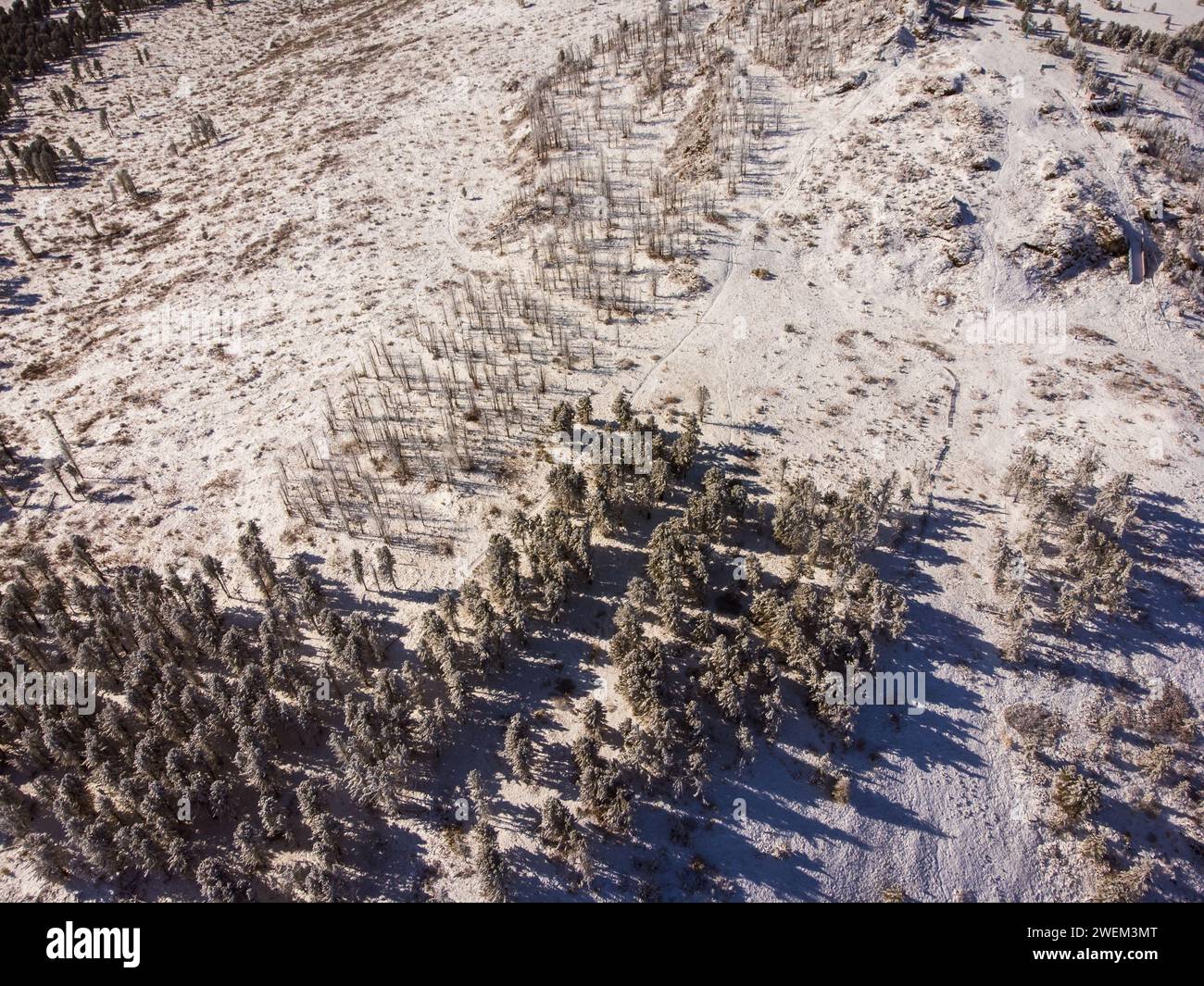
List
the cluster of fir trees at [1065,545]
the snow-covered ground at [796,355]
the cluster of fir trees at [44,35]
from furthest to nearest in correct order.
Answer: the cluster of fir trees at [44,35] < the cluster of fir trees at [1065,545] < the snow-covered ground at [796,355]

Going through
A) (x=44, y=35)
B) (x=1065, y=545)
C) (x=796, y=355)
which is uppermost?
(x=44, y=35)

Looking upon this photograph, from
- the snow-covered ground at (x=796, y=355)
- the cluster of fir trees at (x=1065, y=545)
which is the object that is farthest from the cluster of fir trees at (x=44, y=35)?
the cluster of fir trees at (x=1065, y=545)

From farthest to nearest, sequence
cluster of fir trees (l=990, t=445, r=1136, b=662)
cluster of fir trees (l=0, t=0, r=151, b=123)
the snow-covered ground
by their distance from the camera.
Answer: cluster of fir trees (l=0, t=0, r=151, b=123)
cluster of fir trees (l=990, t=445, r=1136, b=662)
the snow-covered ground

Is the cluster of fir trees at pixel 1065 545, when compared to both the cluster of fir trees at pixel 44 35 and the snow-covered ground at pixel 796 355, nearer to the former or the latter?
the snow-covered ground at pixel 796 355

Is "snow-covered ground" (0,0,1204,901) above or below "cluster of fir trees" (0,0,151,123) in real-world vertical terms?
below

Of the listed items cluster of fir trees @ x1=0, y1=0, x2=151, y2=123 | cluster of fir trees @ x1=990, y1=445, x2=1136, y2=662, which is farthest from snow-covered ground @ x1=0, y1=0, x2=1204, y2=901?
cluster of fir trees @ x1=0, y1=0, x2=151, y2=123

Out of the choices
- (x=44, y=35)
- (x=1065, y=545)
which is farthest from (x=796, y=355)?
(x=44, y=35)

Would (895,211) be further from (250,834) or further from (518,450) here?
(250,834)

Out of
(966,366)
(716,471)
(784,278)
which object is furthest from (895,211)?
(716,471)

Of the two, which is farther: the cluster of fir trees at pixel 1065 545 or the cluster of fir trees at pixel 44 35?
the cluster of fir trees at pixel 44 35

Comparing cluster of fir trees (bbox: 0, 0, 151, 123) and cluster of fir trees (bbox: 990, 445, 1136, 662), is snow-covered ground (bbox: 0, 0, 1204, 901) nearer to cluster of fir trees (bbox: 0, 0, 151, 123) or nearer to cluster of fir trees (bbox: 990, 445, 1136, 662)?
cluster of fir trees (bbox: 990, 445, 1136, 662)

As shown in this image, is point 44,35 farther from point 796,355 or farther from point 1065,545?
point 1065,545
